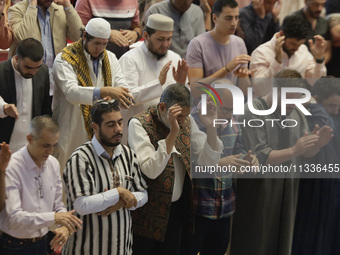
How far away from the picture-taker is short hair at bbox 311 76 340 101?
3.94m

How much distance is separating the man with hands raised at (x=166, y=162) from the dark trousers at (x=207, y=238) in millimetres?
89

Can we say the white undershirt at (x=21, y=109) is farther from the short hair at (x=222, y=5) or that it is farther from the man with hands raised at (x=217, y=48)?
the short hair at (x=222, y=5)

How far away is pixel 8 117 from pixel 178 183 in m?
1.08

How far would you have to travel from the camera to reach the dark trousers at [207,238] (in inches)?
143

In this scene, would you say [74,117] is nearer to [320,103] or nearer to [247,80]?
[247,80]

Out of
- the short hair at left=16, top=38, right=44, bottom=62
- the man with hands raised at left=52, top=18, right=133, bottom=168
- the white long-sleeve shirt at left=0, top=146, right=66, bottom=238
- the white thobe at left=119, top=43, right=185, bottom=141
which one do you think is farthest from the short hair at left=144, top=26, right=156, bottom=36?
the white long-sleeve shirt at left=0, top=146, right=66, bottom=238

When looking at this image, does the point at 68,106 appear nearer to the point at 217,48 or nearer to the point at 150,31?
the point at 150,31

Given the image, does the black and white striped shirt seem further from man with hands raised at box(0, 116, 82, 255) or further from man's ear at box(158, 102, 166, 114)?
man's ear at box(158, 102, 166, 114)

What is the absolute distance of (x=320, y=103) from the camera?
3.93m

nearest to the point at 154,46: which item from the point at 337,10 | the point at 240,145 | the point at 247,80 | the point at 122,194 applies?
the point at 247,80

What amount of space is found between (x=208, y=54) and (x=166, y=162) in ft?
4.26

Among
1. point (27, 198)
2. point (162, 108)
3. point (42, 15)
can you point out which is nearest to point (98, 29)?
point (42, 15)

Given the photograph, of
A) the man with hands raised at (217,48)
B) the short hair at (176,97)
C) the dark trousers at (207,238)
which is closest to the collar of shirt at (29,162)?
the short hair at (176,97)

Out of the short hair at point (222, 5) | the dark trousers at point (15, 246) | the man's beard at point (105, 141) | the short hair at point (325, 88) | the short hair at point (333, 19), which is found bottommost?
the dark trousers at point (15, 246)
